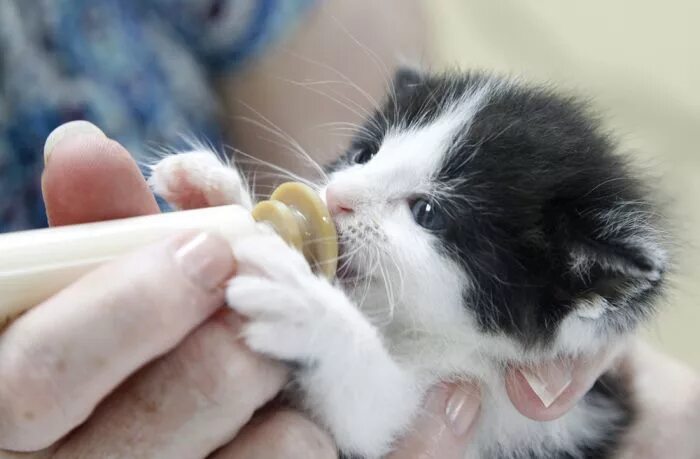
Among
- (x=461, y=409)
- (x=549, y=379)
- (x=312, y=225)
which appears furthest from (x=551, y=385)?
(x=312, y=225)

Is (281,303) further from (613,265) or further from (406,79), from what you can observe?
(406,79)

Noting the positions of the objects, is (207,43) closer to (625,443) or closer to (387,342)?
(387,342)

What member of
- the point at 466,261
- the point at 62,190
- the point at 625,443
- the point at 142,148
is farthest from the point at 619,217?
the point at 142,148

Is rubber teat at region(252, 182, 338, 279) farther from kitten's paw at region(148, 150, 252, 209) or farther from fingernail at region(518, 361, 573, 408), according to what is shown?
fingernail at region(518, 361, 573, 408)

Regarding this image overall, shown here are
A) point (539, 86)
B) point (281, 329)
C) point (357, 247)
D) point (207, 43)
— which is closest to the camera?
point (281, 329)

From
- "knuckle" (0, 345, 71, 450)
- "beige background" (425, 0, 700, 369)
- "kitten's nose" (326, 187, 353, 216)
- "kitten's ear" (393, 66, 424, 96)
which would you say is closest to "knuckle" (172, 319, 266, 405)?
"knuckle" (0, 345, 71, 450)

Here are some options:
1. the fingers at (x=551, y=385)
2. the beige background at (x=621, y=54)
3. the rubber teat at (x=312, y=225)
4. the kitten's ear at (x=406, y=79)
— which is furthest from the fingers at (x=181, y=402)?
the beige background at (x=621, y=54)
